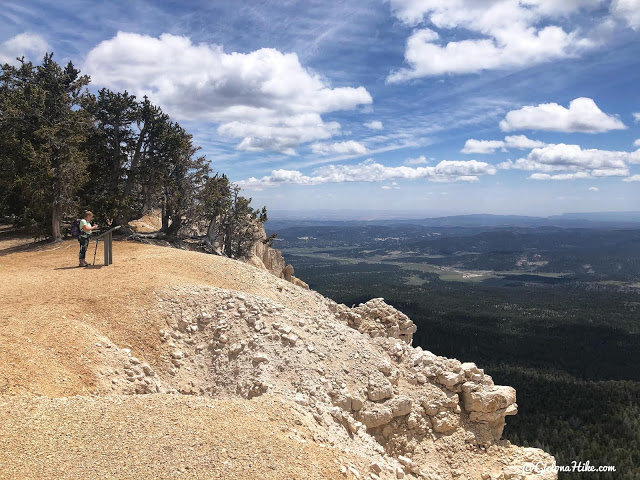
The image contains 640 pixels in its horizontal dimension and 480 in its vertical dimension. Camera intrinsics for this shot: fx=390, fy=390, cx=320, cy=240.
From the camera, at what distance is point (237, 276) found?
21.0 m

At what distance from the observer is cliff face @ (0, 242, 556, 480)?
8234mm

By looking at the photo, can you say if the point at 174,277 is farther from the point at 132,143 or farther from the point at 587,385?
the point at 587,385

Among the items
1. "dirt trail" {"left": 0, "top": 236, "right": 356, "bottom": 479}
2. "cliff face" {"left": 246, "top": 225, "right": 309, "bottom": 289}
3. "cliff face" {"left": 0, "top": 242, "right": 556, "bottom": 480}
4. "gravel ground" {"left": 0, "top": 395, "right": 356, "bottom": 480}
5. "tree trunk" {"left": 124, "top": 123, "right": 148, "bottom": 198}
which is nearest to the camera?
"gravel ground" {"left": 0, "top": 395, "right": 356, "bottom": 480}

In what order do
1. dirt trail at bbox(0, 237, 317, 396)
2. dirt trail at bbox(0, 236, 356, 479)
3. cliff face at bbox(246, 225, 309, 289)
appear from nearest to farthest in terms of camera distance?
dirt trail at bbox(0, 236, 356, 479) < dirt trail at bbox(0, 237, 317, 396) < cliff face at bbox(246, 225, 309, 289)

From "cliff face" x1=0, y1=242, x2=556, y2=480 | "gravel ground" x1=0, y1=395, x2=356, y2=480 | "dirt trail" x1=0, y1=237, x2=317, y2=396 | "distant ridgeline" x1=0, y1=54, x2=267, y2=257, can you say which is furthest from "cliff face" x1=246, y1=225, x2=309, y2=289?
"gravel ground" x1=0, y1=395, x2=356, y2=480

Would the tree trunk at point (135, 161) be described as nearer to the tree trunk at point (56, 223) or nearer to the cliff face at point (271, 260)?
the tree trunk at point (56, 223)

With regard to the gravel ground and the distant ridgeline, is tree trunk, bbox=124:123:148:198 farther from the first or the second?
the gravel ground

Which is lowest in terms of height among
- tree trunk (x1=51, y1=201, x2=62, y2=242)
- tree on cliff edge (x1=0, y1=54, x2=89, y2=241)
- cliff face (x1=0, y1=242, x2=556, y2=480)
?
cliff face (x1=0, y1=242, x2=556, y2=480)

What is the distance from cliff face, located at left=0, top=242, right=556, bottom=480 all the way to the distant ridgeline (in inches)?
375

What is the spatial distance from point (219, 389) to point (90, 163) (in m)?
25.3

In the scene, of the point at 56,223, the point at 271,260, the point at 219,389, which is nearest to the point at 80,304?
the point at 219,389

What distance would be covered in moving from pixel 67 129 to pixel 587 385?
94.8 meters

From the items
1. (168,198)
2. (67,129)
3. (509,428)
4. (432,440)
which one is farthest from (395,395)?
(509,428)

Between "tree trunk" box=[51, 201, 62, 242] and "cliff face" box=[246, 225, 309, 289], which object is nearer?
"tree trunk" box=[51, 201, 62, 242]
